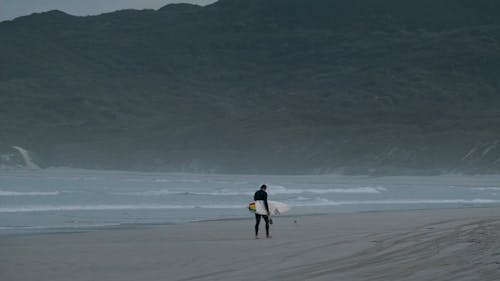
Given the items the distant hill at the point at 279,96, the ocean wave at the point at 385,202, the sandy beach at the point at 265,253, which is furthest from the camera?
the distant hill at the point at 279,96

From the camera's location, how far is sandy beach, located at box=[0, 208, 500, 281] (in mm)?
15422

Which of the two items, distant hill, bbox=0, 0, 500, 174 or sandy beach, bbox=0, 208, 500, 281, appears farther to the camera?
distant hill, bbox=0, 0, 500, 174

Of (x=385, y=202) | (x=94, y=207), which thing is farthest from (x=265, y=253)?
(x=385, y=202)

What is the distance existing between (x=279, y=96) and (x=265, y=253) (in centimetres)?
13792

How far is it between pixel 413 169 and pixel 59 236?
85982 millimetres

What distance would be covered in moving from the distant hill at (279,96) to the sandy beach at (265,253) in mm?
79472

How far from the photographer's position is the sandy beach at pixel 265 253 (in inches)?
607

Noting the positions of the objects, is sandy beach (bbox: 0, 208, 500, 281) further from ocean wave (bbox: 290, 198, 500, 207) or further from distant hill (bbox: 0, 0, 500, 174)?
distant hill (bbox: 0, 0, 500, 174)

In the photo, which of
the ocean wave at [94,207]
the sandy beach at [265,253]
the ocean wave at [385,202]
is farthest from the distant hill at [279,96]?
the sandy beach at [265,253]

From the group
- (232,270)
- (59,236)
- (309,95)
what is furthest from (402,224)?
(309,95)

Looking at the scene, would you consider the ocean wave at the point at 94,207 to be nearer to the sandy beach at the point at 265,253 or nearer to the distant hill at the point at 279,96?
the sandy beach at the point at 265,253

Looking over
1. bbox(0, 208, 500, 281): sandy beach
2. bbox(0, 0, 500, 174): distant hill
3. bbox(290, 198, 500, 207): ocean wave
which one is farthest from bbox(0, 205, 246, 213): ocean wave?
bbox(0, 0, 500, 174): distant hill

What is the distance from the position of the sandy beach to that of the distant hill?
79472 mm

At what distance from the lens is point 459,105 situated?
139 m
